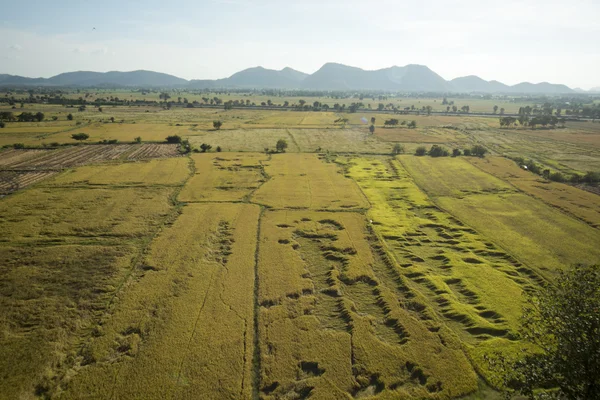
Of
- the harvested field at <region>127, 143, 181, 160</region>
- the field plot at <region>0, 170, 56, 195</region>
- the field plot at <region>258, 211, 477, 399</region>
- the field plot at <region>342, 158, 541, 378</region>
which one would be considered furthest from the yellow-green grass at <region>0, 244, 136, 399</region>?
the harvested field at <region>127, 143, 181, 160</region>

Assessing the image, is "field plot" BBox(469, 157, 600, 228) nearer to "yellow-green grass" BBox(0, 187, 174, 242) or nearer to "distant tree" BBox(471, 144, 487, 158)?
"distant tree" BBox(471, 144, 487, 158)

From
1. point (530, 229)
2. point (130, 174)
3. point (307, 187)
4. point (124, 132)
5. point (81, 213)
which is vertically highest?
point (124, 132)

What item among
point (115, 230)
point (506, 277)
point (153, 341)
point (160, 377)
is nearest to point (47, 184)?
point (115, 230)

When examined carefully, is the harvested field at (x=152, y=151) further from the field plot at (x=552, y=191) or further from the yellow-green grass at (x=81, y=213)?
the field plot at (x=552, y=191)

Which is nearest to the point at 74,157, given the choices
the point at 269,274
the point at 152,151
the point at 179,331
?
the point at 152,151

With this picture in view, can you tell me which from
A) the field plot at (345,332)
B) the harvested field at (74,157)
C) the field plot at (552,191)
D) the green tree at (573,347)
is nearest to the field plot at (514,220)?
the field plot at (552,191)

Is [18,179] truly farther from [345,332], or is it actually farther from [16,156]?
[345,332]

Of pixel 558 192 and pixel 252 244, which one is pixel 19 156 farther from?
pixel 558 192
